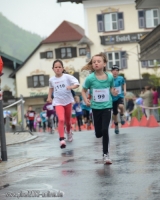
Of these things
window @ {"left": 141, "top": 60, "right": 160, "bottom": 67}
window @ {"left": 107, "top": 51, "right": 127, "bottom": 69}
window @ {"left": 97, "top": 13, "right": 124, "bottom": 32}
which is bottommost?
window @ {"left": 141, "top": 60, "right": 160, "bottom": 67}

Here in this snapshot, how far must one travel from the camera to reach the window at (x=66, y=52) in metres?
76.3

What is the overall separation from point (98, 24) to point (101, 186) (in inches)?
2309

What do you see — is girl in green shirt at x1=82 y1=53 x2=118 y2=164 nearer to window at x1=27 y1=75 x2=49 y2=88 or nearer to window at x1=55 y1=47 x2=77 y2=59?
window at x1=55 y1=47 x2=77 y2=59

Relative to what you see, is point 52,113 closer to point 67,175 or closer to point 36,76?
point 67,175

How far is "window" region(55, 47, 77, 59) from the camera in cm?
7631

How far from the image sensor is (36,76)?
79.2 meters

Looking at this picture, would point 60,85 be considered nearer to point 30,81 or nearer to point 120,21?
point 120,21

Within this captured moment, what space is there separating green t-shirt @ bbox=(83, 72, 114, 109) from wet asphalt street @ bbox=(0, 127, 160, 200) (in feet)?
2.84

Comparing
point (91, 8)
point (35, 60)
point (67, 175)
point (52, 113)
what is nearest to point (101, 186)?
point (67, 175)

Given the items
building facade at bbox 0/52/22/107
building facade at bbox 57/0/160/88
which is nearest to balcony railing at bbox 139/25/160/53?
building facade at bbox 57/0/160/88

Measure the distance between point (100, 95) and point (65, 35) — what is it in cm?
6642

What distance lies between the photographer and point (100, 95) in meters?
11.5

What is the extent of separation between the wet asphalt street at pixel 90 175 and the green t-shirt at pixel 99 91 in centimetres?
87

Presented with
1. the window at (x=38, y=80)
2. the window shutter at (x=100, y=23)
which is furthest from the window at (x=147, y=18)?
the window at (x=38, y=80)
